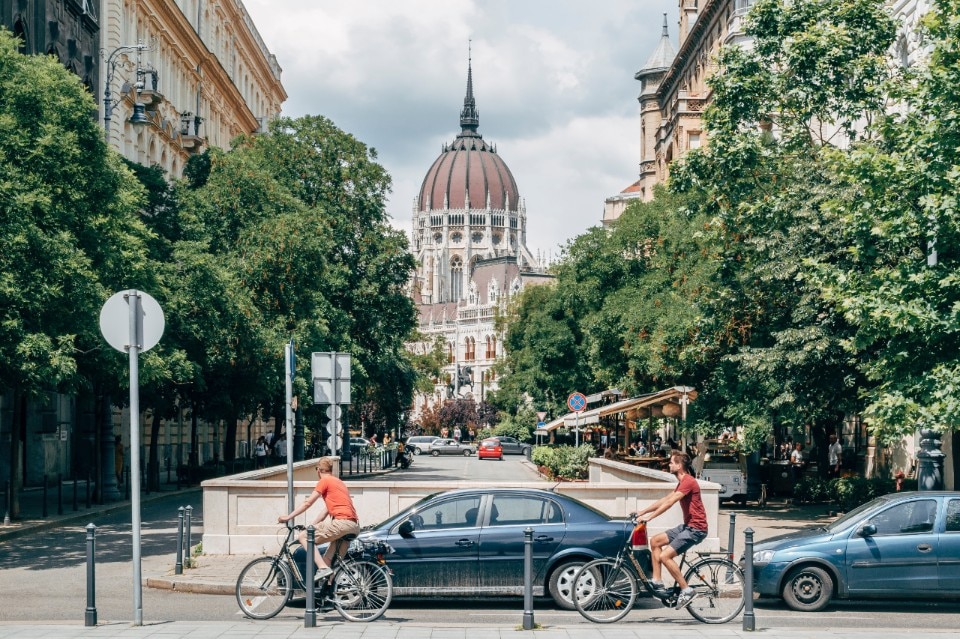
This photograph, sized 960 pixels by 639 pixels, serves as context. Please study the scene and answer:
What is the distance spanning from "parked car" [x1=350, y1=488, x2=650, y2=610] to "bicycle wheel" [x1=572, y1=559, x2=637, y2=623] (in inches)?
13.9

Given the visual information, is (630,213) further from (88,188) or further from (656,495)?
(656,495)

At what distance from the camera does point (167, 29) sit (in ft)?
174

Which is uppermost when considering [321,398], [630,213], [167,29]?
Answer: [167,29]

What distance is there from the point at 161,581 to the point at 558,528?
17.4 feet

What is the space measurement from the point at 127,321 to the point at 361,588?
364cm

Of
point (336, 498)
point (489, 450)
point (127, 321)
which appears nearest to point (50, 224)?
point (127, 321)

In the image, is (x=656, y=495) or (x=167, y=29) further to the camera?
(x=167, y=29)

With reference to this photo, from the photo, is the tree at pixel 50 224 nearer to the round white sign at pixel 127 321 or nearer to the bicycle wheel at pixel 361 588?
the round white sign at pixel 127 321

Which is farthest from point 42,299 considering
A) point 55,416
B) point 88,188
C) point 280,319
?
point 55,416

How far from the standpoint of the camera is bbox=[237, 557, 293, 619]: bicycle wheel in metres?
13.5

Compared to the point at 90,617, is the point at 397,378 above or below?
above

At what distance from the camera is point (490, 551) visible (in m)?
14.2

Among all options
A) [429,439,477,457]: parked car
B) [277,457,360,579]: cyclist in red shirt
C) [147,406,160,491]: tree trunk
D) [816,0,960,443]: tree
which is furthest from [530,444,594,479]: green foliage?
[429,439,477,457]: parked car

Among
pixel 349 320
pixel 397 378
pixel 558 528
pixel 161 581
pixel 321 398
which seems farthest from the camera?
pixel 397 378
